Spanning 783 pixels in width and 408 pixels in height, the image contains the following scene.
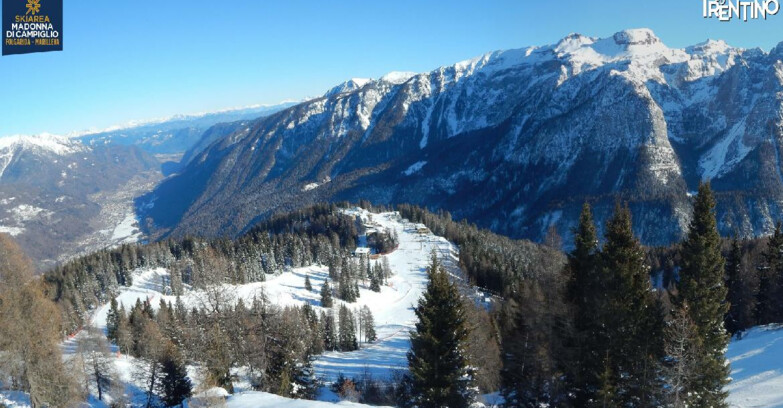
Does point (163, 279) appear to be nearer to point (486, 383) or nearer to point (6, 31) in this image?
point (6, 31)

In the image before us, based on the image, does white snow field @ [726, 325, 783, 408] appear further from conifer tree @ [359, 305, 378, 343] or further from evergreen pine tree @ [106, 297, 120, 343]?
evergreen pine tree @ [106, 297, 120, 343]

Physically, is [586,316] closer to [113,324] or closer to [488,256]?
[113,324]

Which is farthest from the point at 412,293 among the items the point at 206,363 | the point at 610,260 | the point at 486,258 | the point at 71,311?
the point at 610,260

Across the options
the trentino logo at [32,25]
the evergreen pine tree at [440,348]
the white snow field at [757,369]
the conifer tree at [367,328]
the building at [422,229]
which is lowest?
the conifer tree at [367,328]

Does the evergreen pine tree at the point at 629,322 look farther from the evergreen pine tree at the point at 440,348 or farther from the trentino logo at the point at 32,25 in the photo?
the trentino logo at the point at 32,25

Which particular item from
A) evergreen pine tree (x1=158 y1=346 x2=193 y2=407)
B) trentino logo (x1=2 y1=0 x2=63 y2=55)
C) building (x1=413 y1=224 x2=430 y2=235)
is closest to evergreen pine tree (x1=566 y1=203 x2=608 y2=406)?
evergreen pine tree (x1=158 y1=346 x2=193 y2=407)

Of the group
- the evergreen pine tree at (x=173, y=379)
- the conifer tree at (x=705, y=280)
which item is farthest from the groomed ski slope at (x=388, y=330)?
the evergreen pine tree at (x=173, y=379)
